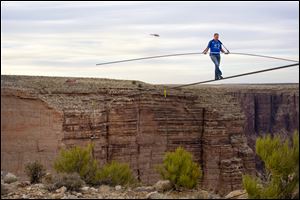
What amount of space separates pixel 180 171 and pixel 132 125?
67.5 feet

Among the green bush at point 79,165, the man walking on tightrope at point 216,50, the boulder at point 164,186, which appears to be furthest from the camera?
the man walking on tightrope at point 216,50

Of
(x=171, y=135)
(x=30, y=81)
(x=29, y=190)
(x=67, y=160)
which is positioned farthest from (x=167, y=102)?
(x=29, y=190)

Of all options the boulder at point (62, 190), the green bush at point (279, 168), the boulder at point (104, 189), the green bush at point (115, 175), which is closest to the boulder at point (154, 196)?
the boulder at point (104, 189)

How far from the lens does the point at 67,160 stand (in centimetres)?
1856

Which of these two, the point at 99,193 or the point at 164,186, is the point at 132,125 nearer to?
the point at 164,186

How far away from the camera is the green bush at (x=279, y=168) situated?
1438 centimetres

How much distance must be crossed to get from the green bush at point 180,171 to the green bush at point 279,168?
1.91 meters

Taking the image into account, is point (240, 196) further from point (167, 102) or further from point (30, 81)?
point (167, 102)

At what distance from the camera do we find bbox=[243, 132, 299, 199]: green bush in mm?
14383

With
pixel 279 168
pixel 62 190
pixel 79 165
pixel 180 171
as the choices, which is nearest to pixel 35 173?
pixel 79 165

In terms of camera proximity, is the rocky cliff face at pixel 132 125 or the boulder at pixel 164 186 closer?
the boulder at pixel 164 186

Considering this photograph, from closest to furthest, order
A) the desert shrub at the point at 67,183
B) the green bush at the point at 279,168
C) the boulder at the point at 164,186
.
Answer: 1. the green bush at the point at 279,168
2. the desert shrub at the point at 67,183
3. the boulder at the point at 164,186

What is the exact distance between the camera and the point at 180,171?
17.5 metres

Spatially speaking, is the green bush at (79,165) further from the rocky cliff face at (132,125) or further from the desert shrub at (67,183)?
the rocky cliff face at (132,125)
